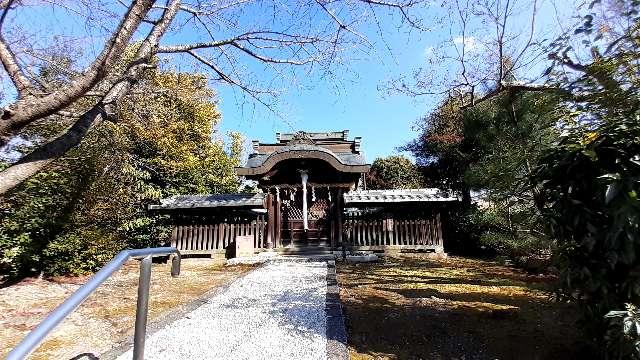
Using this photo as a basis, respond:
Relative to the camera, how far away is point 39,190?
709 centimetres

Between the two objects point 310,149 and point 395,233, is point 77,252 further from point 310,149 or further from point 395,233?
point 395,233

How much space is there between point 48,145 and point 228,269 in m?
6.60

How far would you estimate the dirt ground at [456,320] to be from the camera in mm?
3250

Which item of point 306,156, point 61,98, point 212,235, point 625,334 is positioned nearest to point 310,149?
point 306,156

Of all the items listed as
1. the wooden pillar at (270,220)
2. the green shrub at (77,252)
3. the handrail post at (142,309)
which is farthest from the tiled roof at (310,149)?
the handrail post at (142,309)

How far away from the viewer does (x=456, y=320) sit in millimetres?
4199

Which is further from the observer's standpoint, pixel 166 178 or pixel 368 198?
pixel 166 178

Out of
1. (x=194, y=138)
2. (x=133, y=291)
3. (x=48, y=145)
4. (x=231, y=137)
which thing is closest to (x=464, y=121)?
(x=133, y=291)

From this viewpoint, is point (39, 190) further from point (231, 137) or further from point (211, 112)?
point (231, 137)

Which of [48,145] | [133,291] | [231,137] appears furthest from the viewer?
[231,137]

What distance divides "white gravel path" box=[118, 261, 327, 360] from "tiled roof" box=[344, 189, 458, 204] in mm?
7543

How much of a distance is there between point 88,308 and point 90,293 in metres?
4.26

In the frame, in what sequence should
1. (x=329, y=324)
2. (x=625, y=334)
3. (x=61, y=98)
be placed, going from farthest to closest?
(x=329, y=324), (x=61, y=98), (x=625, y=334)

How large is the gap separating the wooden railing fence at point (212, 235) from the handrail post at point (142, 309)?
384 inches
